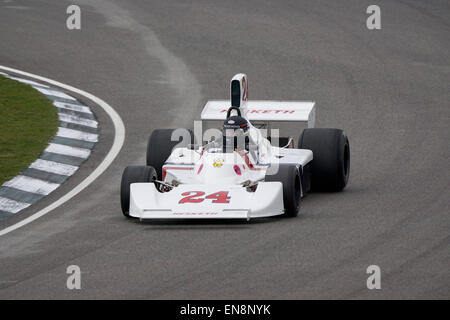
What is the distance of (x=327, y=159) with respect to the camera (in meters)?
15.0

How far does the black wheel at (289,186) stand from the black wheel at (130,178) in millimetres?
1509

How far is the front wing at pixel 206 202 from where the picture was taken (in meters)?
12.9

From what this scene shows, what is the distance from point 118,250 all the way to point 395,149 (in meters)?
6.79

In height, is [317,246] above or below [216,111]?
below

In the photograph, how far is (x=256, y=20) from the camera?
88.3ft

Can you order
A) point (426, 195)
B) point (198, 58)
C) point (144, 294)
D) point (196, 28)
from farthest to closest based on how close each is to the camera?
point (196, 28), point (198, 58), point (426, 195), point (144, 294)

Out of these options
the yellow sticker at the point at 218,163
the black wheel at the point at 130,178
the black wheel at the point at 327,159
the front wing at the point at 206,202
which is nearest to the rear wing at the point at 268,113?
the black wheel at the point at 327,159

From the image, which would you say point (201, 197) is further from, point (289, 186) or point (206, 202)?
point (289, 186)

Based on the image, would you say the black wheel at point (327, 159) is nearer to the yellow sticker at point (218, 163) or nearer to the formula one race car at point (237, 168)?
the formula one race car at point (237, 168)

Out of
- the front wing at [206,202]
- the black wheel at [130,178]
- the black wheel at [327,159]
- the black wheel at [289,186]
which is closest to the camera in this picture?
the front wing at [206,202]

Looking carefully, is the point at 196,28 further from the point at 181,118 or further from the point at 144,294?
the point at 144,294

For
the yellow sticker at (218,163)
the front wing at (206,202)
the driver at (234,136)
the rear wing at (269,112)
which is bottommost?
the front wing at (206,202)

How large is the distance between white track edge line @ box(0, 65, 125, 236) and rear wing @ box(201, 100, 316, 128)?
188 centimetres

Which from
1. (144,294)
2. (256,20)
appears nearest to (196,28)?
(256,20)
